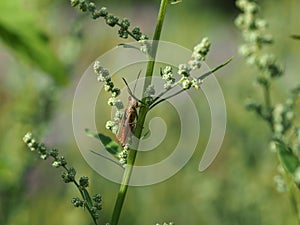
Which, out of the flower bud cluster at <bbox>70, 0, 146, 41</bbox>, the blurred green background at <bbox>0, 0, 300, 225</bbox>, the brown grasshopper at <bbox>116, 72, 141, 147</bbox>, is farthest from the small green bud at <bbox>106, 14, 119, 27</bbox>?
the blurred green background at <bbox>0, 0, 300, 225</bbox>

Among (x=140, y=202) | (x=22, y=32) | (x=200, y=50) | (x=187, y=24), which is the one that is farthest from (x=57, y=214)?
(x=187, y=24)

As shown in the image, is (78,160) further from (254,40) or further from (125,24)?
(125,24)

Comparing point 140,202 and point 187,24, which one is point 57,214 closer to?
point 140,202

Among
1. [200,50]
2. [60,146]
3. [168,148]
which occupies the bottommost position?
[200,50]

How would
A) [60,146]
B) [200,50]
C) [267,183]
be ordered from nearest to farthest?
[200,50] < [267,183] < [60,146]

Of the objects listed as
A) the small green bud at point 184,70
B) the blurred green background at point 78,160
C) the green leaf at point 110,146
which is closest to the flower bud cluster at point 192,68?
the small green bud at point 184,70

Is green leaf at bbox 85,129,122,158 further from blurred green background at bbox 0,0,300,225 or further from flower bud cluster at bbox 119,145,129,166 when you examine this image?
blurred green background at bbox 0,0,300,225

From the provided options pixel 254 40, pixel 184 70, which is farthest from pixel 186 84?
pixel 254 40

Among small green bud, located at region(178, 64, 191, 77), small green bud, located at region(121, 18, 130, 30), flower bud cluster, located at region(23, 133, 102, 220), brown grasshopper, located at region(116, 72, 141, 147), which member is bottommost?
flower bud cluster, located at region(23, 133, 102, 220)

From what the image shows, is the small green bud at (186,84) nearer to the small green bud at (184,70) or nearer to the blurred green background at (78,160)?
the small green bud at (184,70)
